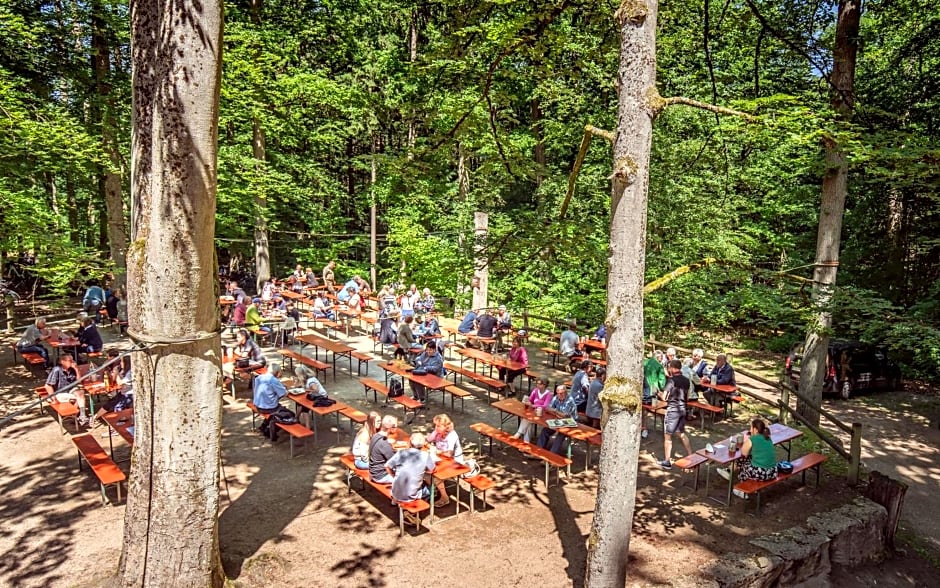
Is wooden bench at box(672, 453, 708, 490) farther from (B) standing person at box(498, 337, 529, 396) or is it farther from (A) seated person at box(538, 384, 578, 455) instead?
(B) standing person at box(498, 337, 529, 396)

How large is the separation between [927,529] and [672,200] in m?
9.25

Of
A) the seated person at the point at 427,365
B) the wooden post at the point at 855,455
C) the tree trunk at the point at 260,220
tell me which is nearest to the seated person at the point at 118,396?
the seated person at the point at 427,365

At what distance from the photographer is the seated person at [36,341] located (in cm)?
1234

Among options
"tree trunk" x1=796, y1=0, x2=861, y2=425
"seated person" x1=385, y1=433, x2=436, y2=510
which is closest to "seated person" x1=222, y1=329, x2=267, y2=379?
"seated person" x1=385, y1=433, x2=436, y2=510

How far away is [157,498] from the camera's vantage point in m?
4.98

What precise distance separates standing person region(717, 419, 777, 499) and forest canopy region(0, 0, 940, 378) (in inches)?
70.3

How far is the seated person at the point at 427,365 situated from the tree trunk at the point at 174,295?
252 inches

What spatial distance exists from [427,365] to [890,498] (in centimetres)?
767

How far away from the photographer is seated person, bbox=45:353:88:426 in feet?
32.0

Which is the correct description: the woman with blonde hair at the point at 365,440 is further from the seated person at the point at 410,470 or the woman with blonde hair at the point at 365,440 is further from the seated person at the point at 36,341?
the seated person at the point at 36,341

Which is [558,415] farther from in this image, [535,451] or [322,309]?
[322,309]

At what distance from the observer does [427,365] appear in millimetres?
11422

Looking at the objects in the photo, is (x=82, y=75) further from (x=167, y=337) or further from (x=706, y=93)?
(x=706, y=93)

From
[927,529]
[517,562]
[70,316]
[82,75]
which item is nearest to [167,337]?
[517,562]
